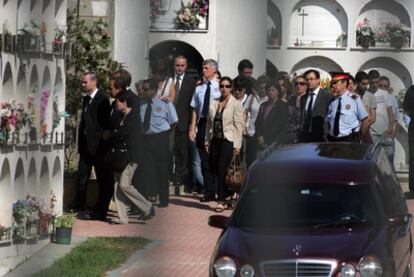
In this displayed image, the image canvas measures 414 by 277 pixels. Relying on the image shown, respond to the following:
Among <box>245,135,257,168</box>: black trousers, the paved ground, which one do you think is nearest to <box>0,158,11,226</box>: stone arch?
the paved ground

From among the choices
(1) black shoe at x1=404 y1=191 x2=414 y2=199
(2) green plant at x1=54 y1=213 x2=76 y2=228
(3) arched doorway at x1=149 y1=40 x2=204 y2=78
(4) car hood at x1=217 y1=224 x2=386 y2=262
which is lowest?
(1) black shoe at x1=404 y1=191 x2=414 y2=199

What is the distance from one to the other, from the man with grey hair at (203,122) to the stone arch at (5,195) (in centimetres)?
355

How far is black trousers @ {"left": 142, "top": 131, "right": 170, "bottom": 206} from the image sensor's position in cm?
1071

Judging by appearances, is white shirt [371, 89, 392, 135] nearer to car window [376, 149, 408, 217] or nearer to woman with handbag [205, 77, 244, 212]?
car window [376, 149, 408, 217]

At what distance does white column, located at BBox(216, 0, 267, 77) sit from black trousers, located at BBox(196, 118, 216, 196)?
9882mm

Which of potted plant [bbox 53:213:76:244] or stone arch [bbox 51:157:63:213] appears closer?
potted plant [bbox 53:213:76:244]

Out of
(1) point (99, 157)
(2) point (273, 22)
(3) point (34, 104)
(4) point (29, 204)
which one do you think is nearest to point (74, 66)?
(1) point (99, 157)

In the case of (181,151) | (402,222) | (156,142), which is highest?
(156,142)

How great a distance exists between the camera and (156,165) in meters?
11.2

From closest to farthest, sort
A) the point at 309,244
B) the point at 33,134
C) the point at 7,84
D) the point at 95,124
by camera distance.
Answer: the point at 309,244, the point at 7,84, the point at 33,134, the point at 95,124

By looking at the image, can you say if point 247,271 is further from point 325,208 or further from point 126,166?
point 126,166

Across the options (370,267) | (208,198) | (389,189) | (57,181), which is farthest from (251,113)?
(370,267)

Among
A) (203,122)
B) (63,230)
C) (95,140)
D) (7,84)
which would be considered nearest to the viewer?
(7,84)

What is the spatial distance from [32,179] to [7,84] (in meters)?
1.46
